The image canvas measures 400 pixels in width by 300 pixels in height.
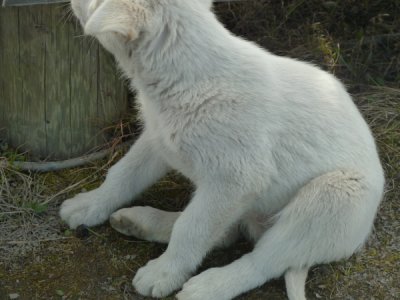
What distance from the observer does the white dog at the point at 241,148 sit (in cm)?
338

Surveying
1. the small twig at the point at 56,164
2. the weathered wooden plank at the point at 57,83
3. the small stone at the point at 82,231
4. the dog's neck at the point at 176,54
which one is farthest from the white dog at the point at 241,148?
the small twig at the point at 56,164

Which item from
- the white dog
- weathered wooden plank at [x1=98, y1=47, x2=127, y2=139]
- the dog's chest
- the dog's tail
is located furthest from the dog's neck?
→ the dog's tail

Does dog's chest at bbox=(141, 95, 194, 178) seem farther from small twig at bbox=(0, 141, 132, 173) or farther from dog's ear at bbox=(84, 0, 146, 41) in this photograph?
small twig at bbox=(0, 141, 132, 173)

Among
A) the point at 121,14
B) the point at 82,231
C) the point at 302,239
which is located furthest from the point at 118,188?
the point at 121,14

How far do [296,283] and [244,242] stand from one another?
2.25 ft

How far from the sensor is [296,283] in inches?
141

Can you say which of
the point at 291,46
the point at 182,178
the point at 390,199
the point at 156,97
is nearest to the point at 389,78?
the point at 291,46

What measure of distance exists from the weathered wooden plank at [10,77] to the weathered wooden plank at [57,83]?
A: 0.73 feet

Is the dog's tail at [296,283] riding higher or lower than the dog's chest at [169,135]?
lower

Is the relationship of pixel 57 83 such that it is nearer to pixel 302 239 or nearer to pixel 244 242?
pixel 244 242

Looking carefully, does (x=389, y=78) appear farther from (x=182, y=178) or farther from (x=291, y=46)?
(x=182, y=178)

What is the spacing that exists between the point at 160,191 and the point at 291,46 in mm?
1997

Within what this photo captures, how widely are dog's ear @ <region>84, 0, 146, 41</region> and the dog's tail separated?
5.34 ft

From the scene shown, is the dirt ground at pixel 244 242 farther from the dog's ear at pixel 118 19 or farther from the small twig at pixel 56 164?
the dog's ear at pixel 118 19
